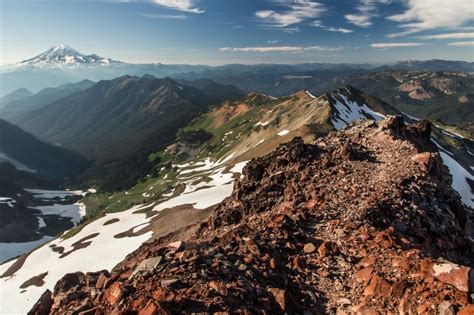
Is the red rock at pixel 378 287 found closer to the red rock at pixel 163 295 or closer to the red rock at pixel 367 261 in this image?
the red rock at pixel 367 261

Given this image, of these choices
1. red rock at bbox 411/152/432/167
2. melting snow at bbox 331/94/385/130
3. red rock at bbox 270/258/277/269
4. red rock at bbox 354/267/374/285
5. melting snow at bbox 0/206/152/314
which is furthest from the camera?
melting snow at bbox 331/94/385/130

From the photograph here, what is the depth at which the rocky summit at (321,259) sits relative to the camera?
17.0 meters

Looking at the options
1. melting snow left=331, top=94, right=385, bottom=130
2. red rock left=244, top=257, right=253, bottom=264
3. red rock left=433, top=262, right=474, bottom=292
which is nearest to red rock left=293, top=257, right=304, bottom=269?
red rock left=244, top=257, right=253, bottom=264

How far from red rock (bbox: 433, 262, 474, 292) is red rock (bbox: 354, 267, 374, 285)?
3.15 metres

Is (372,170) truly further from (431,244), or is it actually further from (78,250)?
(78,250)

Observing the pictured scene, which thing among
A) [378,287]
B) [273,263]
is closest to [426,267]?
[378,287]

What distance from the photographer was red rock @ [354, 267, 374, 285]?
761 inches

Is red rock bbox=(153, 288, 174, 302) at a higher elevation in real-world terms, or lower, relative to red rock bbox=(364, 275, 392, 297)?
higher

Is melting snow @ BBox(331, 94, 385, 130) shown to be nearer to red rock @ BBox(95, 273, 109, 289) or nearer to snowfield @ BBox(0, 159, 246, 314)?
snowfield @ BBox(0, 159, 246, 314)

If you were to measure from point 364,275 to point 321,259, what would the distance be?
2.72 meters

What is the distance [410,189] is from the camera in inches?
1192

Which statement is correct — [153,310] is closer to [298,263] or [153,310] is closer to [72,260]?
[298,263]

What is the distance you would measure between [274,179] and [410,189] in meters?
13.3

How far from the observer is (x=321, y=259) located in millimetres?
21547
